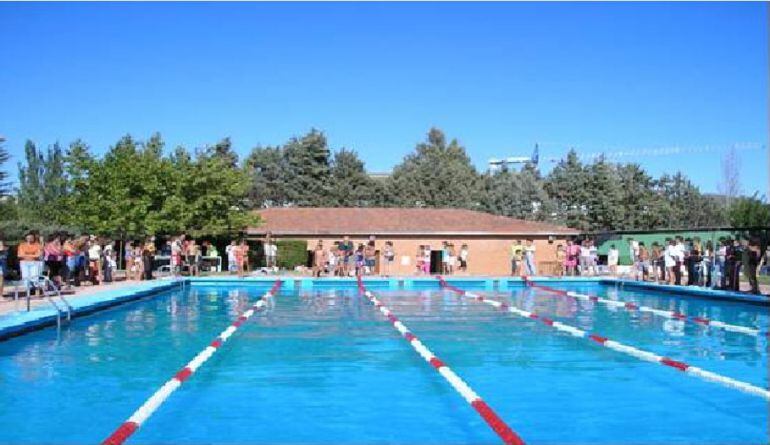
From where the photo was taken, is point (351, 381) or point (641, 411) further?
point (351, 381)

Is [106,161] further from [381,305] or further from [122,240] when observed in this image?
Answer: [381,305]

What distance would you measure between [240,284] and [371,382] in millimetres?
18153

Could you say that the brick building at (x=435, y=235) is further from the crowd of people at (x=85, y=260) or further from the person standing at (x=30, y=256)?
the person standing at (x=30, y=256)

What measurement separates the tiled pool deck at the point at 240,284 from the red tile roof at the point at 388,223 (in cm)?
1256

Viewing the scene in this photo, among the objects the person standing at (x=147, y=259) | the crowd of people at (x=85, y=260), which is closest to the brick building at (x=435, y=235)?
the crowd of people at (x=85, y=260)

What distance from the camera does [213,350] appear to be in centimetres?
1127

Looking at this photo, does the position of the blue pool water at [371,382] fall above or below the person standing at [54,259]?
below

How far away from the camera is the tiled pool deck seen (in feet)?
43.6

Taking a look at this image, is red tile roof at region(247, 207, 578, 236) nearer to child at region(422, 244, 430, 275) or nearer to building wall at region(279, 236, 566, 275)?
building wall at region(279, 236, 566, 275)

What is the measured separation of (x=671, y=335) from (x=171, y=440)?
961cm

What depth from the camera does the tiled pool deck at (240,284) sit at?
13.3 meters

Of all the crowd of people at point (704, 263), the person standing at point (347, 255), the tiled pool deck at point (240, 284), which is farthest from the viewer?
the person standing at point (347, 255)

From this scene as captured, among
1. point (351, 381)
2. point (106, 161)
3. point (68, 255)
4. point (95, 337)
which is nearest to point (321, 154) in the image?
point (106, 161)

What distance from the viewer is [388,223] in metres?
42.2
